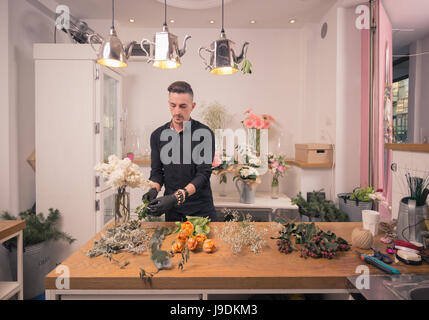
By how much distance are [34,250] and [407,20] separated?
13.4 feet

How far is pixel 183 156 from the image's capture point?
5.84 feet

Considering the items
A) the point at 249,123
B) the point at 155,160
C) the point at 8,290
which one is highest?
the point at 249,123

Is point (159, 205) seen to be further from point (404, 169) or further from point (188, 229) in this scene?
point (404, 169)

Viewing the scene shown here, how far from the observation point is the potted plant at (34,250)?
2.21 metres

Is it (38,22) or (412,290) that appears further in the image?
(38,22)

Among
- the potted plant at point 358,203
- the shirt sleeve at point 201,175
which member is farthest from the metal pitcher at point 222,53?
the potted plant at point 358,203

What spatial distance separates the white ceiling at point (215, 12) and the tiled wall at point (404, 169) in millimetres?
2120

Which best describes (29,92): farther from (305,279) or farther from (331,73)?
(331,73)

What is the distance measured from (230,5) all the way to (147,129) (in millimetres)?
1890

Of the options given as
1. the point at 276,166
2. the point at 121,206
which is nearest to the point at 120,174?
the point at 121,206

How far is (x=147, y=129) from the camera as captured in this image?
140 inches

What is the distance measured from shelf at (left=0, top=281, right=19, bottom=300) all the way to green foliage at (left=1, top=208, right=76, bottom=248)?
1.83ft

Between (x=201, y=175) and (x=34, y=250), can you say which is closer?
(x=201, y=175)
